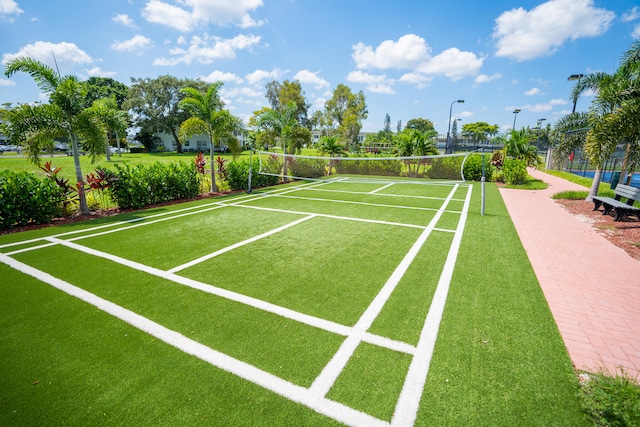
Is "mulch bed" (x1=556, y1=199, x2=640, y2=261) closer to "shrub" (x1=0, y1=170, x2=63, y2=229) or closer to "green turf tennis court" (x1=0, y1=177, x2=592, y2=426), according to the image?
"green turf tennis court" (x1=0, y1=177, x2=592, y2=426)

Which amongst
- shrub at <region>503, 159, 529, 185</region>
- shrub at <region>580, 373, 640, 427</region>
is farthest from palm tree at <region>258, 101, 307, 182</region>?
shrub at <region>580, 373, 640, 427</region>

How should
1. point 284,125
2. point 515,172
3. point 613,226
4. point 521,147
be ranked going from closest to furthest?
point 613,226 → point 515,172 → point 284,125 → point 521,147

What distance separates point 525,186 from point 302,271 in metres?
18.8

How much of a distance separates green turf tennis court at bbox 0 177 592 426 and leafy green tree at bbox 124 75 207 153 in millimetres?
46711

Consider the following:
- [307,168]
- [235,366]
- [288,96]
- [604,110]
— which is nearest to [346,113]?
[288,96]

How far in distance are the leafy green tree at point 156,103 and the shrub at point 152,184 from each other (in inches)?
1512

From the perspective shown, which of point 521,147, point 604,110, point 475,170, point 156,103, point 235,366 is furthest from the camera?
Answer: point 156,103

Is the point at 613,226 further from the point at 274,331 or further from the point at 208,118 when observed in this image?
the point at 208,118

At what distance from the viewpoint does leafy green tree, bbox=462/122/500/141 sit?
8519cm

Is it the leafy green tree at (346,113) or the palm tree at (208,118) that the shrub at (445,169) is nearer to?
the palm tree at (208,118)

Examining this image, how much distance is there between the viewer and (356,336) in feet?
12.0

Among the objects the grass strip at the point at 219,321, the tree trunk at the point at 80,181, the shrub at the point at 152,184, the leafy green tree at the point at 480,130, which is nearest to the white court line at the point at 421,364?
the grass strip at the point at 219,321

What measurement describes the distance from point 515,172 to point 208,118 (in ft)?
64.9

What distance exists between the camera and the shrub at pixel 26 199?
802 centimetres
